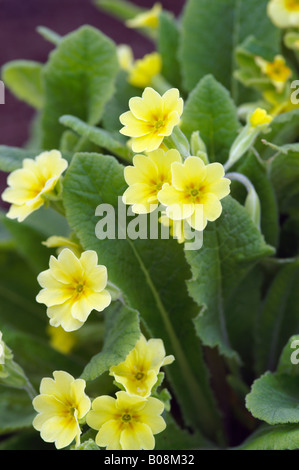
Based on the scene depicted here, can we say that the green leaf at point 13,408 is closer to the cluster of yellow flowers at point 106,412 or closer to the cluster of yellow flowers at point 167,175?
the cluster of yellow flowers at point 106,412

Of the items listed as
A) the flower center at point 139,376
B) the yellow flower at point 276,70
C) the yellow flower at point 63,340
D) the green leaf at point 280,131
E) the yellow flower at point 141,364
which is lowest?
the yellow flower at point 63,340

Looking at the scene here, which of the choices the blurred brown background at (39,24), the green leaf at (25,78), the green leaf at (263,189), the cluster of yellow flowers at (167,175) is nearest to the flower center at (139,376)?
the cluster of yellow flowers at (167,175)

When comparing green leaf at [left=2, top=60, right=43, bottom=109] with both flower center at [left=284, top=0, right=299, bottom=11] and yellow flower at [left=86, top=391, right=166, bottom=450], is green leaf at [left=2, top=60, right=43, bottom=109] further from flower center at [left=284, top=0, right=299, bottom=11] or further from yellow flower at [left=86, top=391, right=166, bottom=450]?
yellow flower at [left=86, top=391, right=166, bottom=450]

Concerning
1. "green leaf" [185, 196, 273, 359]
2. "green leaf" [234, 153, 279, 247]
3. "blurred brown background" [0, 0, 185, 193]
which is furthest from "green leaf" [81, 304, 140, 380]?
"blurred brown background" [0, 0, 185, 193]

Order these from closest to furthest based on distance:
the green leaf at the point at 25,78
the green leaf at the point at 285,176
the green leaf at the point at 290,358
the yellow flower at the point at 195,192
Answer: the yellow flower at the point at 195,192 → the green leaf at the point at 290,358 → the green leaf at the point at 285,176 → the green leaf at the point at 25,78

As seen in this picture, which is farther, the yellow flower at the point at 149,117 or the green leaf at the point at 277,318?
the green leaf at the point at 277,318
